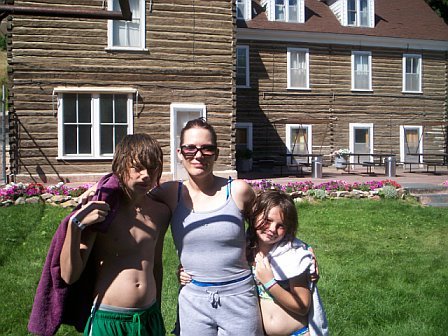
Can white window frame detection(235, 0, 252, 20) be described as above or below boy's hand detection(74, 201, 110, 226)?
above

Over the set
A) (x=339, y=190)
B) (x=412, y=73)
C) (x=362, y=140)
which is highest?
(x=412, y=73)

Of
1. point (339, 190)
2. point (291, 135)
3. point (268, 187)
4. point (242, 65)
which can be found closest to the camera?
point (268, 187)

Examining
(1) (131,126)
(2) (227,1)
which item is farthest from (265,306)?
(2) (227,1)

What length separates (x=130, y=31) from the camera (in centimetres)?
1424

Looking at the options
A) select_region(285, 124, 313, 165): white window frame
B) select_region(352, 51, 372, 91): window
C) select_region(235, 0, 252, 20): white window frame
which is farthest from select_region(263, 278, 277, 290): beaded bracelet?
select_region(352, 51, 372, 91): window

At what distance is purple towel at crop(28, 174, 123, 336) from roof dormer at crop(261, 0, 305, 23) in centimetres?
2164

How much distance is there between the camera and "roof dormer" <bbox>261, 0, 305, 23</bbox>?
22.7m

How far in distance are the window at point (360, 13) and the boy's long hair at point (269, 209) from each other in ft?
75.7

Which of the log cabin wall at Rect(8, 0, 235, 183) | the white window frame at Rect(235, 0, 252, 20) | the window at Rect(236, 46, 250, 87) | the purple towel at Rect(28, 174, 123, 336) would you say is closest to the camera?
the purple towel at Rect(28, 174, 123, 336)

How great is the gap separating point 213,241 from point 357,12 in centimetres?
2378

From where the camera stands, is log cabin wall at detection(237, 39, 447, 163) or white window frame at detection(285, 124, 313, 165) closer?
log cabin wall at detection(237, 39, 447, 163)

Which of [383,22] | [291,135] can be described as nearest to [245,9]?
[291,135]

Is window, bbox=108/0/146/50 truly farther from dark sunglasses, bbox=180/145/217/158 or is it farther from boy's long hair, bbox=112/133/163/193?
boy's long hair, bbox=112/133/163/193

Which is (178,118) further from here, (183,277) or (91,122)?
(183,277)
